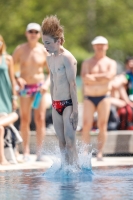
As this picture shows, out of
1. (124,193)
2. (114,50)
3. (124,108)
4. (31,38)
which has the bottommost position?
(124,193)

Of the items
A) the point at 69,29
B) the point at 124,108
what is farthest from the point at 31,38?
the point at 69,29

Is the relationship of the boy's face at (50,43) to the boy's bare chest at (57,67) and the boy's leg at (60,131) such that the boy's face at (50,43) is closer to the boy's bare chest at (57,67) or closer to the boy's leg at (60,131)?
the boy's bare chest at (57,67)

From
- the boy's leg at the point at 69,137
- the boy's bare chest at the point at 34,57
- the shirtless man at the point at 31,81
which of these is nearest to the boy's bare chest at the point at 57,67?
the boy's leg at the point at 69,137

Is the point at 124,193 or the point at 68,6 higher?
the point at 68,6

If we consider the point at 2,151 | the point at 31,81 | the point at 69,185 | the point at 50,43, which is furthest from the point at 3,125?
the point at 69,185

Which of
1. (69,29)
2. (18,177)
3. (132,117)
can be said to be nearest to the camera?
(18,177)

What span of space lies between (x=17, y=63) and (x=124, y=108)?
81.3 inches

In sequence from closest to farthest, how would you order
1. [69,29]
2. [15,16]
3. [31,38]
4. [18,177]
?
[18,177], [31,38], [15,16], [69,29]

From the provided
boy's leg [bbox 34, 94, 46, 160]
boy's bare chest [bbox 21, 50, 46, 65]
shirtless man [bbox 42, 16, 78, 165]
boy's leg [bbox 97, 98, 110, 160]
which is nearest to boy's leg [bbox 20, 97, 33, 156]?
boy's leg [bbox 34, 94, 46, 160]

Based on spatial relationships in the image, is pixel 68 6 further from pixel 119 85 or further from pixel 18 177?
pixel 18 177

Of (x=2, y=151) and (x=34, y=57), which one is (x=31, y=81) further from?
(x=2, y=151)

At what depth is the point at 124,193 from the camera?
793cm

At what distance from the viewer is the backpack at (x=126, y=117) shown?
1446 centimetres

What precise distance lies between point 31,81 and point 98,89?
1.07 metres
